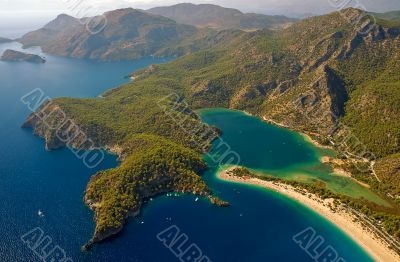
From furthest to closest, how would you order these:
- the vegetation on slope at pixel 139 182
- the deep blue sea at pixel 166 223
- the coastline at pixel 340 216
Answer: the vegetation on slope at pixel 139 182 < the coastline at pixel 340 216 < the deep blue sea at pixel 166 223

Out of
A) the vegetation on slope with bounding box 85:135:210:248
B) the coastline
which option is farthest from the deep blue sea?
the vegetation on slope with bounding box 85:135:210:248

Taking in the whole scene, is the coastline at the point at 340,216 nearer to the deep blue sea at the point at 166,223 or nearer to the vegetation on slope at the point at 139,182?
the deep blue sea at the point at 166,223

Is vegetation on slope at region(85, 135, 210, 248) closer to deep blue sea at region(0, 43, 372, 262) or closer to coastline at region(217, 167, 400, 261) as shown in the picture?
deep blue sea at region(0, 43, 372, 262)

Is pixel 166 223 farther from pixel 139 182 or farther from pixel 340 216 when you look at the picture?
pixel 340 216

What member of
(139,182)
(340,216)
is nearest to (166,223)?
(139,182)

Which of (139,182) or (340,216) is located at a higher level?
(139,182)

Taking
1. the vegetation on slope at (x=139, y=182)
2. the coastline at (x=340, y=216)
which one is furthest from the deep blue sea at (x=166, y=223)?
the vegetation on slope at (x=139, y=182)

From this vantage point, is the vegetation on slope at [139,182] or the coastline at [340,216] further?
the vegetation on slope at [139,182]

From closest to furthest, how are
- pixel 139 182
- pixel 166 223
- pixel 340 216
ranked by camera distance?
pixel 166 223, pixel 340 216, pixel 139 182

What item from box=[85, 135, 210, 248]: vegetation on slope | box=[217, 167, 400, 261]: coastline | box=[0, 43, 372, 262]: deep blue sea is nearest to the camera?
box=[0, 43, 372, 262]: deep blue sea
